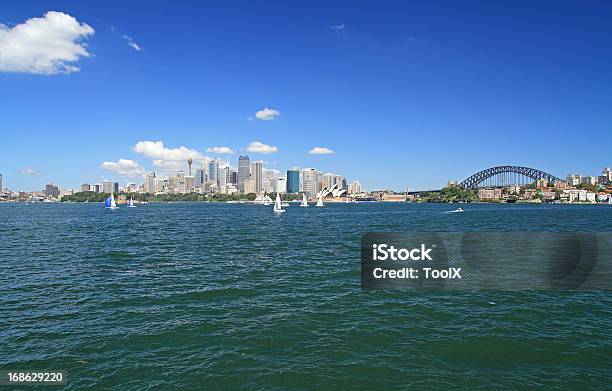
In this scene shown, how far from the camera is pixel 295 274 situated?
28734 mm

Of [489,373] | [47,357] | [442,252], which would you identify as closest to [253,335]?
[47,357]

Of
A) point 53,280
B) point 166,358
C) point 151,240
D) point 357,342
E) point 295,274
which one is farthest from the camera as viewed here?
point 151,240

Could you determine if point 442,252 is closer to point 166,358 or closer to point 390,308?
point 390,308

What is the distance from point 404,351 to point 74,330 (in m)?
13.4

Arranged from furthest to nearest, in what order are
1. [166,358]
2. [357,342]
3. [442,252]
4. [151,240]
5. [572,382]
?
[151,240] < [442,252] < [357,342] < [166,358] < [572,382]

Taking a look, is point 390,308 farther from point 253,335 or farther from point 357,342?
point 253,335

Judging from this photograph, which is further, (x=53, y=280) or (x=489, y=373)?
(x=53, y=280)

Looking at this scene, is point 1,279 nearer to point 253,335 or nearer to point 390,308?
point 253,335

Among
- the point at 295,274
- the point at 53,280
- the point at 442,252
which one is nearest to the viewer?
the point at 53,280

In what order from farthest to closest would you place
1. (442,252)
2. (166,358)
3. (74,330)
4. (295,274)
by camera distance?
(442,252), (295,274), (74,330), (166,358)

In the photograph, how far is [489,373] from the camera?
12852 millimetres

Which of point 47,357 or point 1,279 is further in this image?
point 1,279

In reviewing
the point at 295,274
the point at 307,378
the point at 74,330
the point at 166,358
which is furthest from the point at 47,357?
the point at 295,274

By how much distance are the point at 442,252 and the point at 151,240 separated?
36.2 m
